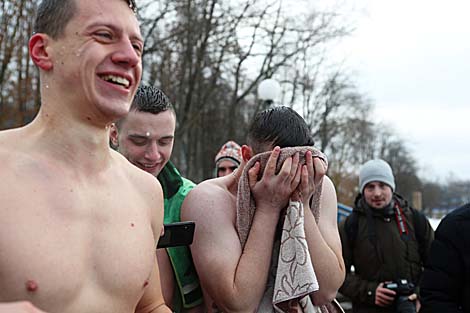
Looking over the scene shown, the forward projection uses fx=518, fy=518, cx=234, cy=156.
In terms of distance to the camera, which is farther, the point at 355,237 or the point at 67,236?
the point at 355,237

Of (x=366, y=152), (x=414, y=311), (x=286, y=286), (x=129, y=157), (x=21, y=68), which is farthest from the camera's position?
(x=366, y=152)

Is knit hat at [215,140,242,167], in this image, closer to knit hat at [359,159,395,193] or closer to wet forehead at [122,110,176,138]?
knit hat at [359,159,395,193]

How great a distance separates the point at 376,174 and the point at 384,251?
0.72 meters

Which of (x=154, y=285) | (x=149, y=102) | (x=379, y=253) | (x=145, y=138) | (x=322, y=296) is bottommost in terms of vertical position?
(x=379, y=253)

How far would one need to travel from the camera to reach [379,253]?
4168mm

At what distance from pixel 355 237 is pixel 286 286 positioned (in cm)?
249

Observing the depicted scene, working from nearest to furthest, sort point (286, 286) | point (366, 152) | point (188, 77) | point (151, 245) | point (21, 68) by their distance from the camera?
point (151, 245) < point (286, 286) < point (21, 68) < point (188, 77) < point (366, 152)

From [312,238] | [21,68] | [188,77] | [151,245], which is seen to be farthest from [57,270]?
[188,77]

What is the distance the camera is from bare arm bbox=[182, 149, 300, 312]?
1975mm

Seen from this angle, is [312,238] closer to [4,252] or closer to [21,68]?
[4,252]

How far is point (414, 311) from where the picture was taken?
3.96 m

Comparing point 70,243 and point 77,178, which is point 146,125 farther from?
point 70,243

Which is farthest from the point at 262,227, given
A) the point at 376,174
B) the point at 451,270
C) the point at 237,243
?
the point at 376,174

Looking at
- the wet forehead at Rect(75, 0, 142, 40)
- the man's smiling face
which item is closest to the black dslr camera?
the man's smiling face
